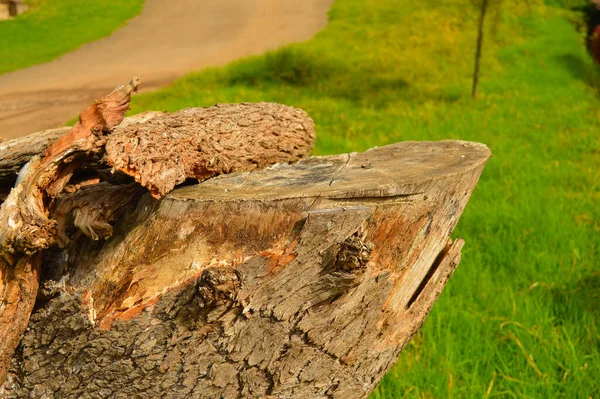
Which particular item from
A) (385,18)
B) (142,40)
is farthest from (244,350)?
(385,18)

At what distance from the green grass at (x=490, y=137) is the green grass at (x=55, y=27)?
171cm

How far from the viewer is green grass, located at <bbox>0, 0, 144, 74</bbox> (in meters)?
5.16

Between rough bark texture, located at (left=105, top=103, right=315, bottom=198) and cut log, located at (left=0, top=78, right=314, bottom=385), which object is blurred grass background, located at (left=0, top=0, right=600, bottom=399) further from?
cut log, located at (left=0, top=78, right=314, bottom=385)

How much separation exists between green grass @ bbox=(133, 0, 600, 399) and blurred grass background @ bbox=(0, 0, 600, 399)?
0.05ft

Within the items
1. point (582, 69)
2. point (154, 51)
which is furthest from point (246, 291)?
point (582, 69)

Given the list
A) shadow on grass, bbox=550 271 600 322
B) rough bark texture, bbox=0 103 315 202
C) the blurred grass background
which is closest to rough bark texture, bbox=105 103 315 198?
rough bark texture, bbox=0 103 315 202

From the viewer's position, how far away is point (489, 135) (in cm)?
777

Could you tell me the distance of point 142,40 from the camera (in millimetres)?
7695

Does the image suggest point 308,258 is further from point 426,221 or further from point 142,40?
point 142,40

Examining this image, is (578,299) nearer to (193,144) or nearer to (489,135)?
(193,144)

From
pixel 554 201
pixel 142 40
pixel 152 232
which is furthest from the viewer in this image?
pixel 142 40

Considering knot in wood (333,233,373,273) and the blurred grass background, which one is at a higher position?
knot in wood (333,233,373,273)

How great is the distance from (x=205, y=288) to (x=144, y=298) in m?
0.33

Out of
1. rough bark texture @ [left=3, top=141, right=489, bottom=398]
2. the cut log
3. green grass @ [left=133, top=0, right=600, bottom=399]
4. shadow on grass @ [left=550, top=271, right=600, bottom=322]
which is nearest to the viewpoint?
rough bark texture @ [left=3, top=141, right=489, bottom=398]
